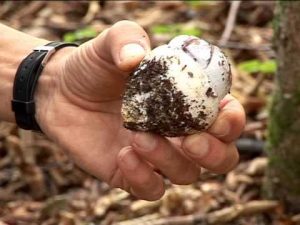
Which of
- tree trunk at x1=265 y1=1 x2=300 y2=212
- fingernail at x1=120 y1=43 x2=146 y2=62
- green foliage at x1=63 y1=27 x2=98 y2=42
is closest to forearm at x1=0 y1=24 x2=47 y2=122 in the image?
fingernail at x1=120 y1=43 x2=146 y2=62

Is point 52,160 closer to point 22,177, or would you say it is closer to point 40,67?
point 22,177

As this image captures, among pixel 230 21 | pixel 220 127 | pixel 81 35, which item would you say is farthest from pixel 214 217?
pixel 230 21

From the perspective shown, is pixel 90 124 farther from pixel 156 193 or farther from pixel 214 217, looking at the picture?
pixel 214 217

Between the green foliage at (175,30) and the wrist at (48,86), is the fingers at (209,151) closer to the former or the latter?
the wrist at (48,86)

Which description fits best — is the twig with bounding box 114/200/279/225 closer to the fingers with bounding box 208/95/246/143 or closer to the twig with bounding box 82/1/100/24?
the fingers with bounding box 208/95/246/143

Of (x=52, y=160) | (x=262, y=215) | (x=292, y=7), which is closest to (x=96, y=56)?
(x=292, y=7)
